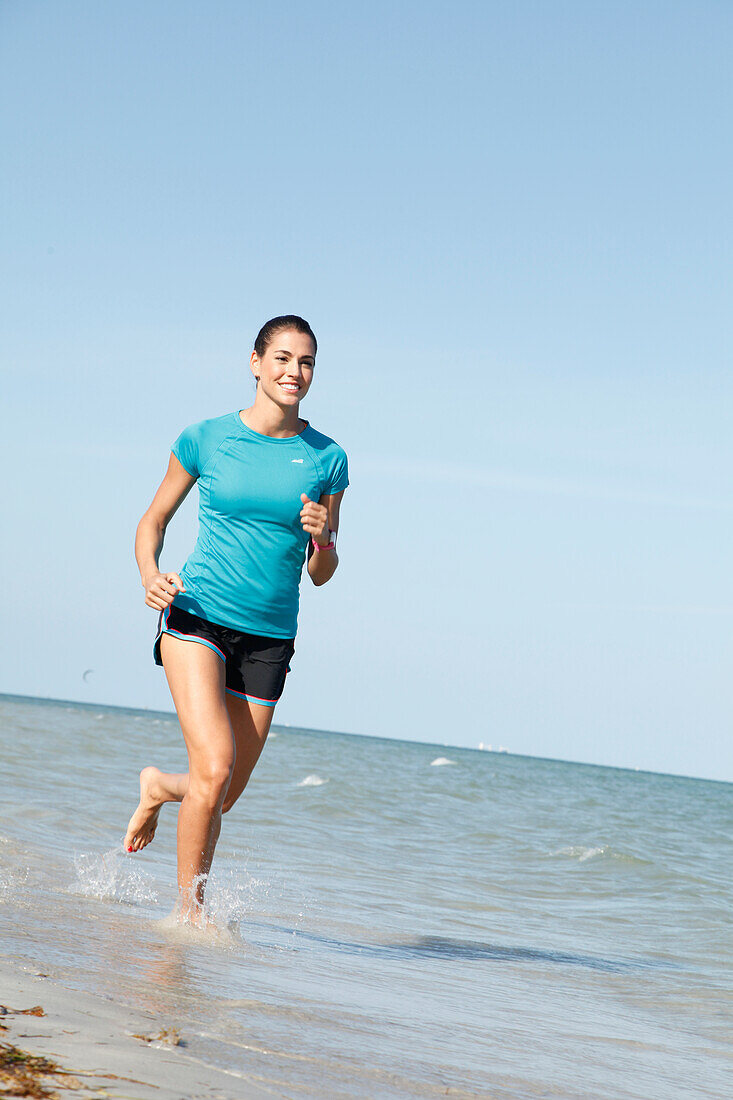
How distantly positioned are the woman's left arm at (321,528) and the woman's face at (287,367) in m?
0.37

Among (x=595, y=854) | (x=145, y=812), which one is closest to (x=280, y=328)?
(x=145, y=812)

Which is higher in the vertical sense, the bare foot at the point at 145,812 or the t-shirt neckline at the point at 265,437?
the t-shirt neckline at the point at 265,437

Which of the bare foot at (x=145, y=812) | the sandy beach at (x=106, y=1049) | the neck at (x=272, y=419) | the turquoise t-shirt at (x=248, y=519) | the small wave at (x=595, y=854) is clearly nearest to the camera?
the sandy beach at (x=106, y=1049)

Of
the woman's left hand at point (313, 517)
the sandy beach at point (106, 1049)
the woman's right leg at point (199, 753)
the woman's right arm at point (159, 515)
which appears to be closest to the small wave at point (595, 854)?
the woman's right leg at point (199, 753)

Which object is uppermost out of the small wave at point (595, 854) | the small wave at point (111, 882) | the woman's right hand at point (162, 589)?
the woman's right hand at point (162, 589)

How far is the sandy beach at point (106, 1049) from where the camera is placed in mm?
1706

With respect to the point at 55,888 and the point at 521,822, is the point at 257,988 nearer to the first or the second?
the point at 55,888

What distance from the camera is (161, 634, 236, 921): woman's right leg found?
3473 mm

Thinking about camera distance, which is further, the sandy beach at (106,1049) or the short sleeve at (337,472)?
the short sleeve at (337,472)

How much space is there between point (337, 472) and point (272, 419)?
293mm

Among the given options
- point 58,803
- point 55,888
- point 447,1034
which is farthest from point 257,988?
point 58,803

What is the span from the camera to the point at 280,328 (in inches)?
150

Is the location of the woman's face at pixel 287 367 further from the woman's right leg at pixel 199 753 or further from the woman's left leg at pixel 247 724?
the woman's left leg at pixel 247 724

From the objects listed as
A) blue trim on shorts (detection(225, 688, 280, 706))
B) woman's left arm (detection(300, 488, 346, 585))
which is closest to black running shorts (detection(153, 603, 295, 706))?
blue trim on shorts (detection(225, 688, 280, 706))
